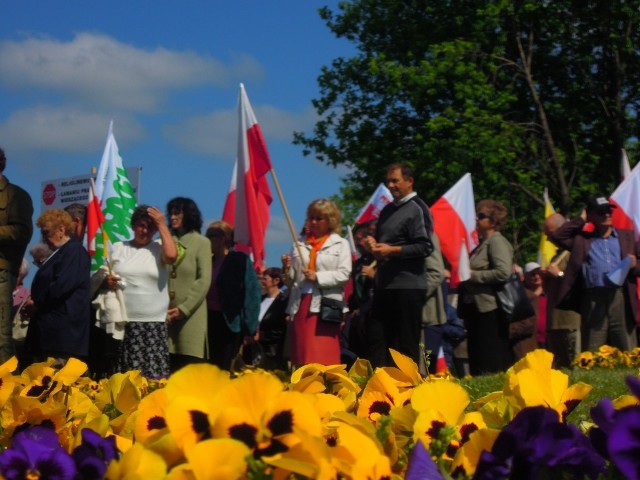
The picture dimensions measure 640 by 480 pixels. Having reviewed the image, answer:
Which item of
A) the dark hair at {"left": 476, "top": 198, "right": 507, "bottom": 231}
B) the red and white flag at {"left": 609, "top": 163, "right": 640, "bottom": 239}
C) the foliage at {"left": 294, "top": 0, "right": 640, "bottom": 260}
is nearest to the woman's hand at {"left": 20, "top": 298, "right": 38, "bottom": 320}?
the dark hair at {"left": 476, "top": 198, "right": 507, "bottom": 231}

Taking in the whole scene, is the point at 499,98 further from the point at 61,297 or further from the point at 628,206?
the point at 61,297

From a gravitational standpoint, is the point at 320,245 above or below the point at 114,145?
below

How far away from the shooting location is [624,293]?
377 inches

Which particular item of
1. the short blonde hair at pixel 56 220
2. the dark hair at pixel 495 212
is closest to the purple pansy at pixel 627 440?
the short blonde hair at pixel 56 220

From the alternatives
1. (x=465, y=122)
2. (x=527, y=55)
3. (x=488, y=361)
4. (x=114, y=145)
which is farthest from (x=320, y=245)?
(x=527, y=55)

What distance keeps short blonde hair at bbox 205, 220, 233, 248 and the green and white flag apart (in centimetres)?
114

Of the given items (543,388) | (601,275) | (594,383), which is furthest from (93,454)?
(601,275)

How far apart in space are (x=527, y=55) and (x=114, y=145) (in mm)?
19001

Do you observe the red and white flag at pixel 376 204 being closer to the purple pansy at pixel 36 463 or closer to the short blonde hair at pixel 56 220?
the short blonde hair at pixel 56 220

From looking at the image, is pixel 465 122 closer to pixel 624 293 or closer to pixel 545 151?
pixel 545 151

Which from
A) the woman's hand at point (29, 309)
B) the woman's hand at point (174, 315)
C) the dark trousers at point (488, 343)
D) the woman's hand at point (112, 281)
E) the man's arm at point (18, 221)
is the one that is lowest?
the dark trousers at point (488, 343)

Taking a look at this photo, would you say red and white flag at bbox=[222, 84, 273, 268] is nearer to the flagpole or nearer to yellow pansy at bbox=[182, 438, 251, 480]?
the flagpole

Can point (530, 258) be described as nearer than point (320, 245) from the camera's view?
No

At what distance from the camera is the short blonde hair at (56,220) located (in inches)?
338
